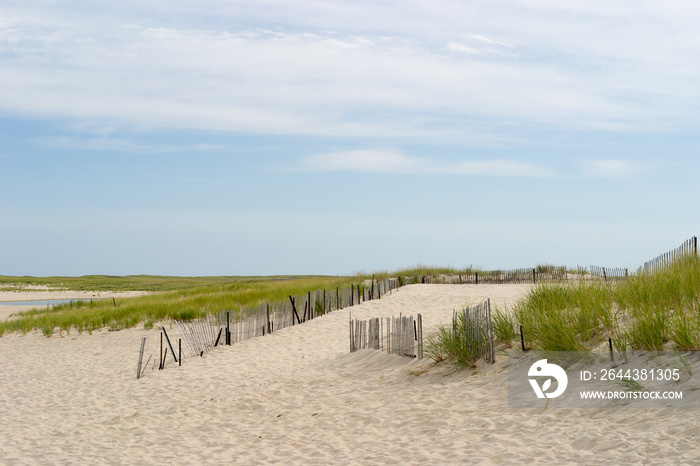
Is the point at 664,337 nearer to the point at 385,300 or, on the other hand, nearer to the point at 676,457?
the point at 676,457

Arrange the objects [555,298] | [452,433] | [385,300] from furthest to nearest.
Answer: [385,300]
[555,298]
[452,433]

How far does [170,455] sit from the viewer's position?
7000 millimetres

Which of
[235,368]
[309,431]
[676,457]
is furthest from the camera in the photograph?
[235,368]

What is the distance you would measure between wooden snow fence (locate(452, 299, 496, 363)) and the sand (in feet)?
1.01

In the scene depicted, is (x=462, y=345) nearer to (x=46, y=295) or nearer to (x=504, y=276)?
(x=504, y=276)

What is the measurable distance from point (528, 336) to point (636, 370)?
74.1 inches

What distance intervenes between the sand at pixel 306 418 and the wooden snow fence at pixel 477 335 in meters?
0.31

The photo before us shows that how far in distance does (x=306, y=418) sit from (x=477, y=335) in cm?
270

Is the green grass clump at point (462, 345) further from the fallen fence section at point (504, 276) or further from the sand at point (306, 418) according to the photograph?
the fallen fence section at point (504, 276)

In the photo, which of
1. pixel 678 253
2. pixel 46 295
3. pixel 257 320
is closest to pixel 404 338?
pixel 257 320

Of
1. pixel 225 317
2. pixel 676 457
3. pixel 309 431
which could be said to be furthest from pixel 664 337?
pixel 225 317

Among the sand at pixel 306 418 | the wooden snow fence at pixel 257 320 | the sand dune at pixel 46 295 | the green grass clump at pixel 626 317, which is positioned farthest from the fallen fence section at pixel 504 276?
the sand dune at pixel 46 295

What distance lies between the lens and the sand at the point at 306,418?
18.8ft

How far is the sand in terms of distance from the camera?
18.8 feet
